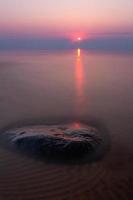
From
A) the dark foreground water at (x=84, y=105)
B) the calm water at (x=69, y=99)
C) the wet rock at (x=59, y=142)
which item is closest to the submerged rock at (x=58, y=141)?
the wet rock at (x=59, y=142)

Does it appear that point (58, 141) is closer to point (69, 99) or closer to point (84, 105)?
point (84, 105)

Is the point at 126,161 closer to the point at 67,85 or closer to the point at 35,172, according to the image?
the point at 35,172

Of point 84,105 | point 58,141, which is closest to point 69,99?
point 84,105

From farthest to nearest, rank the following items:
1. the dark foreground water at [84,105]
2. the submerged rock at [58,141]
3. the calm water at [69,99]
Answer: the calm water at [69,99]
the submerged rock at [58,141]
the dark foreground water at [84,105]

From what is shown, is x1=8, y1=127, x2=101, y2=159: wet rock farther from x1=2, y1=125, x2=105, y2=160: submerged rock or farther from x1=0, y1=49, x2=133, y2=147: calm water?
x1=0, y1=49, x2=133, y2=147: calm water

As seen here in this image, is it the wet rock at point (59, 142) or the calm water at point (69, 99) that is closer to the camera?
the wet rock at point (59, 142)

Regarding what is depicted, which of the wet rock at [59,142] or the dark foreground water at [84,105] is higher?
the wet rock at [59,142]

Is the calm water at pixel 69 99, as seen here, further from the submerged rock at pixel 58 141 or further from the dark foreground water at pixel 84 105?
the submerged rock at pixel 58 141

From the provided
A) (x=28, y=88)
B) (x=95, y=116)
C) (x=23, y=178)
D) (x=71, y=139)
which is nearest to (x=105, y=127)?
(x=95, y=116)
